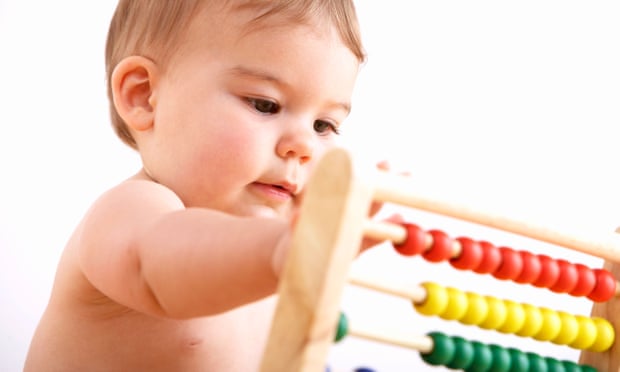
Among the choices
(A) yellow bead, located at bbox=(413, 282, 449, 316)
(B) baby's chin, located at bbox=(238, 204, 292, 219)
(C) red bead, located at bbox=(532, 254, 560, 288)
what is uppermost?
(B) baby's chin, located at bbox=(238, 204, 292, 219)

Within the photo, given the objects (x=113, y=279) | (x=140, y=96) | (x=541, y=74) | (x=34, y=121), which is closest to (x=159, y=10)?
(x=140, y=96)

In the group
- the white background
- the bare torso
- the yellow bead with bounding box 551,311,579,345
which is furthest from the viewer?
the white background

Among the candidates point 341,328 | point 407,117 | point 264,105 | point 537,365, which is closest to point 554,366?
point 537,365

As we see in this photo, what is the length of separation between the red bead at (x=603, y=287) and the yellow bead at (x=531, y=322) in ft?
0.24

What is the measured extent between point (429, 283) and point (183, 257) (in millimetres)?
211

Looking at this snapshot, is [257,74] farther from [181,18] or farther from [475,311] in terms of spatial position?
[475,311]

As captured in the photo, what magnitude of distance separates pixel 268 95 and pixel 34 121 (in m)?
1.05

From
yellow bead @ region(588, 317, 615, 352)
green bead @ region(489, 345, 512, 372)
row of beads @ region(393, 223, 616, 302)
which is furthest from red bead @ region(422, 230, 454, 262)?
yellow bead @ region(588, 317, 615, 352)

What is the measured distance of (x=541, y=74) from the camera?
2100 mm

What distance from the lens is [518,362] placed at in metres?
0.72

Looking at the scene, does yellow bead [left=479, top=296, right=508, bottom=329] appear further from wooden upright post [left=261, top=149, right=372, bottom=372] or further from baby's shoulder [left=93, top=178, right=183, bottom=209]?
baby's shoulder [left=93, top=178, right=183, bottom=209]

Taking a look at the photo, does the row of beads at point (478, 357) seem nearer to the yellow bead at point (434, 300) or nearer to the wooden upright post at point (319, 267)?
the yellow bead at point (434, 300)

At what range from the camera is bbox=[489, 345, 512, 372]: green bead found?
708 mm

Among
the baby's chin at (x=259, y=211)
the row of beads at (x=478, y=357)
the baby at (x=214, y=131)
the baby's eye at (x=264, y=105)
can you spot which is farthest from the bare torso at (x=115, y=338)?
the row of beads at (x=478, y=357)
